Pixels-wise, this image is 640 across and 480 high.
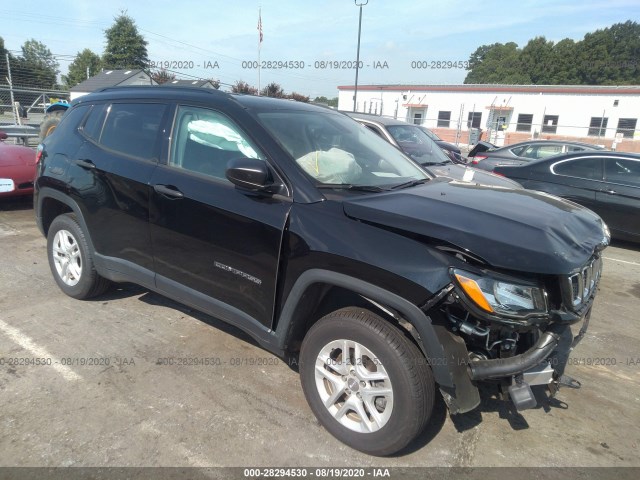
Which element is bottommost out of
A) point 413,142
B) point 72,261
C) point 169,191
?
point 72,261

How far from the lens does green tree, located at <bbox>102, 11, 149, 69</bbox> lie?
5700 centimetres

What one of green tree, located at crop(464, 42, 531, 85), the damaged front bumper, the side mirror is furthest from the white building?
green tree, located at crop(464, 42, 531, 85)

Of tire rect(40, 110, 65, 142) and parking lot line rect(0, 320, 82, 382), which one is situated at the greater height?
tire rect(40, 110, 65, 142)

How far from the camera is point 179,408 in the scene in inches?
111

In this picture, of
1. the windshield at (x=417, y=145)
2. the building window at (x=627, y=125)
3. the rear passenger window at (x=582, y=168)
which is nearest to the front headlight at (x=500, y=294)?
the windshield at (x=417, y=145)

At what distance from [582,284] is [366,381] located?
1262 millimetres

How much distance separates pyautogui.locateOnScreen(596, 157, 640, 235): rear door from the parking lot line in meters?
7.23

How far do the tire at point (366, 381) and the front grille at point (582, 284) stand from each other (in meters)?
0.80

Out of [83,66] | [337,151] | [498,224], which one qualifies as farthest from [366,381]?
[83,66]

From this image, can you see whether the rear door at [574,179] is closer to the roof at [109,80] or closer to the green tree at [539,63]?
the roof at [109,80]

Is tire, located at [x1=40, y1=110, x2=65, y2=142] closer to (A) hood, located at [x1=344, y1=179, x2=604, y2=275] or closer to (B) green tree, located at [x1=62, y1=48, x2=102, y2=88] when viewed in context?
(A) hood, located at [x1=344, y1=179, x2=604, y2=275]

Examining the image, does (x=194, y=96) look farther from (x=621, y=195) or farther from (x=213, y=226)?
(x=621, y=195)

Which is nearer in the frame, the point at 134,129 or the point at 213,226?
the point at 213,226

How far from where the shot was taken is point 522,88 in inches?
1449
